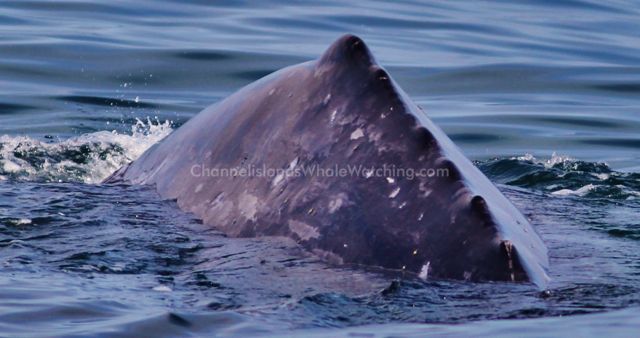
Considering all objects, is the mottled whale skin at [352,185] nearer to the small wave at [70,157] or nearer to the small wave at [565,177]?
the small wave at [70,157]

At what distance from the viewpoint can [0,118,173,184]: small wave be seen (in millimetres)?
7641

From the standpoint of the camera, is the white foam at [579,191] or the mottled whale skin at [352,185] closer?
the mottled whale skin at [352,185]

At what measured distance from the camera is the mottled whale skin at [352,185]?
165 inches

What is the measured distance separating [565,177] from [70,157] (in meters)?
3.14

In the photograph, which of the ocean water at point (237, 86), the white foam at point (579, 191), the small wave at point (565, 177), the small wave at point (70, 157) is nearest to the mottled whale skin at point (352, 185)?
the ocean water at point (237, 86)

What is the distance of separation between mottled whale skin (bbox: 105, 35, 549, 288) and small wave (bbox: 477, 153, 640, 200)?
240 centimetres

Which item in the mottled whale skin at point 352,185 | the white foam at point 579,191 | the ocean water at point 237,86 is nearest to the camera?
the ocean water at point 237,86

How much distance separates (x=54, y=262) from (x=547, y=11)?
52.9 feet

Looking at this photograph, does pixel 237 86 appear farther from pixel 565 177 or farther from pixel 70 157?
pixel 565 177

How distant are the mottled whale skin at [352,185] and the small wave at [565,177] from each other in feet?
7.86

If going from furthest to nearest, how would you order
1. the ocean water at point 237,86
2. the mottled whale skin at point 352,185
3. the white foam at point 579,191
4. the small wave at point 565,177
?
the small wave at point 565,177
the white foam at point 579,191
the mottled whale skin at point 352,185
the ocean water at point 237,86

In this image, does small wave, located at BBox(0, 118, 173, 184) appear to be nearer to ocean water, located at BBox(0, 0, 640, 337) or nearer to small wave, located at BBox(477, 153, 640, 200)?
ocean water, located at BBox(0, 0, 640, 337)

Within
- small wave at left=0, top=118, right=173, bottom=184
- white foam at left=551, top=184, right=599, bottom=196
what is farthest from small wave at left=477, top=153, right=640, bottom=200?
small wave at left=0, top=118, right=173, bottom=184

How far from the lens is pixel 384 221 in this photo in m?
4.36
